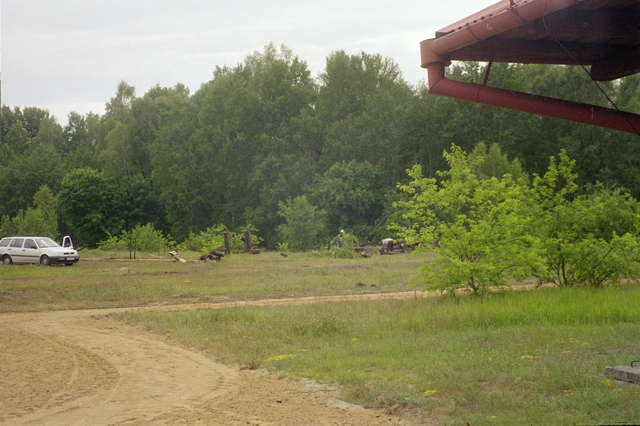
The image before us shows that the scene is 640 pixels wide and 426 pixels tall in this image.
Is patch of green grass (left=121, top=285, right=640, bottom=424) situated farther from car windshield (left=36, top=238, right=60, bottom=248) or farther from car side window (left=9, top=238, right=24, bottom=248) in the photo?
car side window (left=9, top=238, right=24, bottom=248)

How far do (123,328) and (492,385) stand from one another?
382 inches

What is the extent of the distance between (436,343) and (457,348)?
70 cm

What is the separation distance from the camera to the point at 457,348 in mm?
10836

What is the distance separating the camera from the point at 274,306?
18516 millimetres

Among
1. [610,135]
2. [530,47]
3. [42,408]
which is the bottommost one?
[42,408]

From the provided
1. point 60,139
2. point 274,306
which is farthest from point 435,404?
point 60,139

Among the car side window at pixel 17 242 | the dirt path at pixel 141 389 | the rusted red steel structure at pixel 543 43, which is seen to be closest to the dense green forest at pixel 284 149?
the car side window at pixel 17 242

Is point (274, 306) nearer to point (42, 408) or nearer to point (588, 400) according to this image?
point (42, 408)

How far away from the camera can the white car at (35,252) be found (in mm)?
36375

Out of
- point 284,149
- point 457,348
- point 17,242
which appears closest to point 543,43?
point 457,348

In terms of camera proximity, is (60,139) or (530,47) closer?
(530,47)

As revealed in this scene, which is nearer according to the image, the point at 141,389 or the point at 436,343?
the point at 141,389

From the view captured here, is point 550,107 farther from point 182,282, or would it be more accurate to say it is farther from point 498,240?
point 182,282

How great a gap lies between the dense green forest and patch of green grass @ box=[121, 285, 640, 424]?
44263 millimetres
